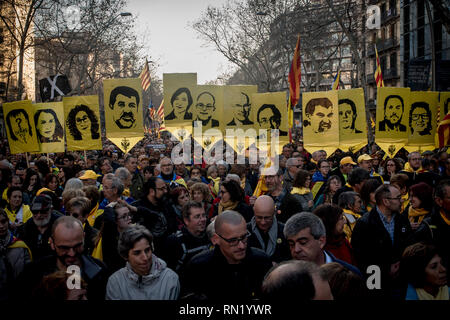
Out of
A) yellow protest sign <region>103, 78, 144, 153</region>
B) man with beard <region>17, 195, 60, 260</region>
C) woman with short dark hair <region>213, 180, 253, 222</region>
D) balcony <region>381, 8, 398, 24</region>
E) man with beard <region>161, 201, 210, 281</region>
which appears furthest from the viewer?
balcony <region>381, 8, 398, 24</region>

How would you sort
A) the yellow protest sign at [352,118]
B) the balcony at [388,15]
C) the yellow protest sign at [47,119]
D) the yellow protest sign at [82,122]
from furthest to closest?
the balcony at [388,15], the yellow protest sign at [47,119], the yellow protest sign at [82,122], the yellow protest sign at [352,118]

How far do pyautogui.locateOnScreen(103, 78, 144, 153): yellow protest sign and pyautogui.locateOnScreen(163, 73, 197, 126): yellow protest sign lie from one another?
2.39 ft

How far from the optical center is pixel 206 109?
929 centimetres

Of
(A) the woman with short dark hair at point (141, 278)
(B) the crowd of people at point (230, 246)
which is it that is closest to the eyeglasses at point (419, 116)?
(B) the crowd of people at point (230, 246)

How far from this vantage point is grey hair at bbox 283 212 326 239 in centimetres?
326

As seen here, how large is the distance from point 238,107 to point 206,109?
2.44 feet

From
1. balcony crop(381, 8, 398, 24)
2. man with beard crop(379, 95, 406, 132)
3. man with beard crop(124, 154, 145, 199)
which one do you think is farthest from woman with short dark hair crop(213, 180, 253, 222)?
balcony crop(381, 8, 398, 24)

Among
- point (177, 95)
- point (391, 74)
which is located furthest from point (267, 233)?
point (391, 74)

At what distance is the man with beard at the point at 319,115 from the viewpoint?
7.87m

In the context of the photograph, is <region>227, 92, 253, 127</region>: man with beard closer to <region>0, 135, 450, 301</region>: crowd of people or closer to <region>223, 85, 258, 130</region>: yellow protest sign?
<region>223, 85, 258, 130</region>: yellow protest sign

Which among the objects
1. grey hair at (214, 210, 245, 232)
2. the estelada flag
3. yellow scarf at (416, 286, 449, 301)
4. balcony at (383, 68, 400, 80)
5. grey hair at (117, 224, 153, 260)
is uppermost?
balcony at (383, 68, 400, 80)

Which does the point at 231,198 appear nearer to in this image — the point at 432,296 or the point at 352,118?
the point at 432,296

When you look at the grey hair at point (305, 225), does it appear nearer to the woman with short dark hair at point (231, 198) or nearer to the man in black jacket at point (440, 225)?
the man in black jacket at point (440, 225)

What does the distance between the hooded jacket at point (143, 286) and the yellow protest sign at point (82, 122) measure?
544 cm
